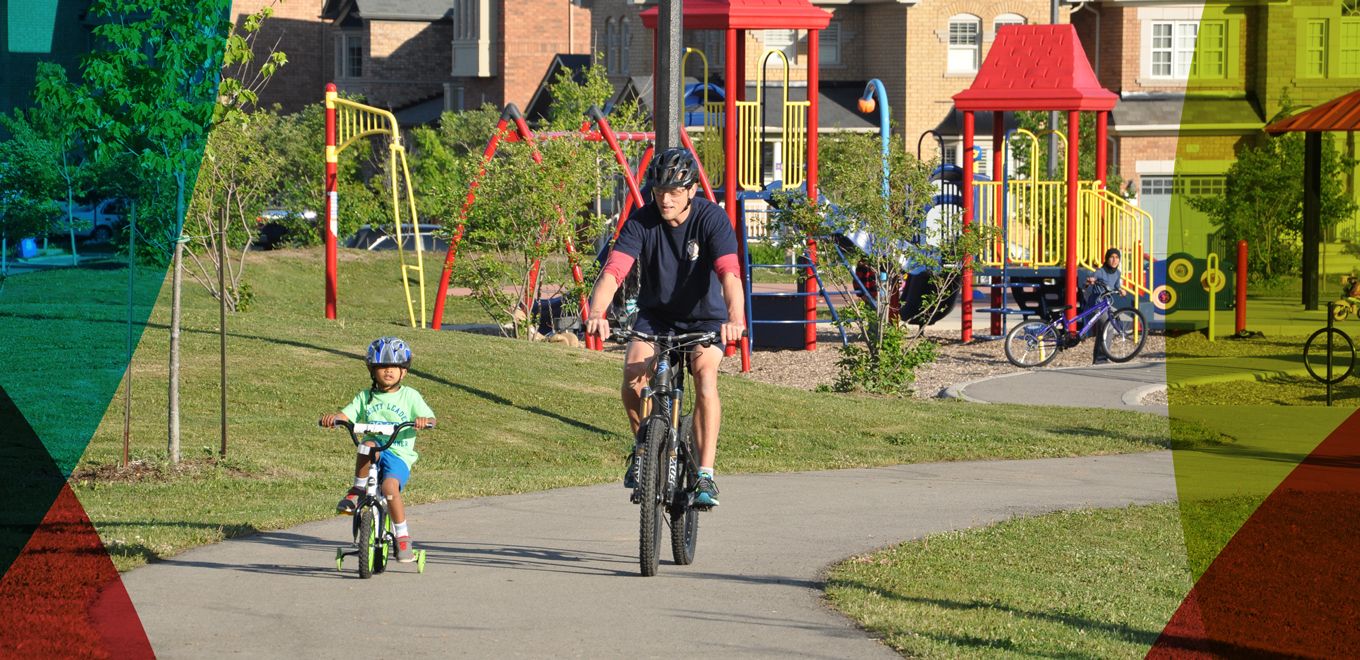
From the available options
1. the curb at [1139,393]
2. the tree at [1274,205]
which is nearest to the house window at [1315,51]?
the tree at [1274,205]

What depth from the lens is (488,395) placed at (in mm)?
15141

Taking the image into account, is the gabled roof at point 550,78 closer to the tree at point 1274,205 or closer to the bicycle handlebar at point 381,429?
the tree at point 1274,205

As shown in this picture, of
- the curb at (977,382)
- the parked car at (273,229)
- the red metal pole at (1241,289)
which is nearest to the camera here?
the curb at (977,382)

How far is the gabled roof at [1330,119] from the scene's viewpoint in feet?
95.6

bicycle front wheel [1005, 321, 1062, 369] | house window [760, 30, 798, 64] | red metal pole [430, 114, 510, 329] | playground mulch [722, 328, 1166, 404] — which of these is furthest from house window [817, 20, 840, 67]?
red metal pole [430, 114, 510, 329]

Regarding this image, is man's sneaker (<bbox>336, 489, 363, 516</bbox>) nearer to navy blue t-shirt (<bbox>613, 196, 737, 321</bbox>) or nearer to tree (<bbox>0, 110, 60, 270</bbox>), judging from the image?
navy blue t-shirt (<bbox>613, 196, 737, 321</bbox>)

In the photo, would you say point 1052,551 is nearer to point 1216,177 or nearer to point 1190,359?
point 1190,359

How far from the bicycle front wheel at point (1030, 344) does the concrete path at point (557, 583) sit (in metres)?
11.0

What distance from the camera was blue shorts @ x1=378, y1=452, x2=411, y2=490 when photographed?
8102 mm

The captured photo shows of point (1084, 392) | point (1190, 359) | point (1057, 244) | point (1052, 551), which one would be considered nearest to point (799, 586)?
point (1052, 551)

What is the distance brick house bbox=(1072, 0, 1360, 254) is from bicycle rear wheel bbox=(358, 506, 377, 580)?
38620mm

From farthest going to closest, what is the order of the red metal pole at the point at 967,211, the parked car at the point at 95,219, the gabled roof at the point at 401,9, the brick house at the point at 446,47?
the gabled roof at the point at 401,9 → the brick house at the point at 446,47 → the parked car at the point at 95,219 → the red metal pole at the point at 967,211

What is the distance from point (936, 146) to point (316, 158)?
1698 cm
